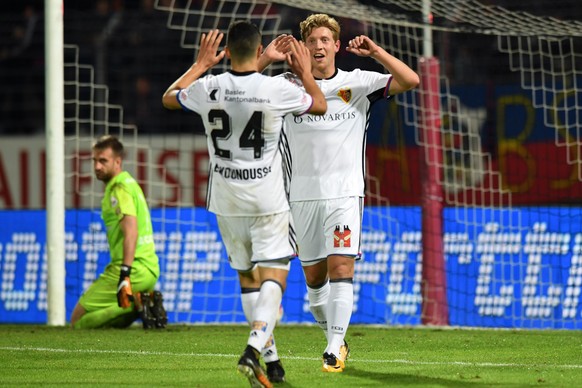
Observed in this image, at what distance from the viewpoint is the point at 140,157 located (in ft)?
53.9

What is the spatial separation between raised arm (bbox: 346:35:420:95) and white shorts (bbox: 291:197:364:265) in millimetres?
792

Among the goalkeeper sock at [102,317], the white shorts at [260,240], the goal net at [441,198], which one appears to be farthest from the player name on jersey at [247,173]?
the goal net at [441,198]

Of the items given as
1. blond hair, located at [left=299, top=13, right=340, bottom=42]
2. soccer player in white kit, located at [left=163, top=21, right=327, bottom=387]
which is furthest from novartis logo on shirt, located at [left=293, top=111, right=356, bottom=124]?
soccer player in white kit, located at [left=163, top=21, right=327, bottom=387]

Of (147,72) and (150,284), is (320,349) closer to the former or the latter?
(150,284)

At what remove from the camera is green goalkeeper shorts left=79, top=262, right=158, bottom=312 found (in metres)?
11.3

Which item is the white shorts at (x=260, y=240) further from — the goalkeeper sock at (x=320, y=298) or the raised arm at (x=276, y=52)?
the goalkeeper sock at (x=320, y=298)

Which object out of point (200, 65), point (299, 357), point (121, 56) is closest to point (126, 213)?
point (299, 357)

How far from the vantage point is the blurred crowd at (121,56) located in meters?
17.1

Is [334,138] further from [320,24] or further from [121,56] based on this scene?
[121,56]

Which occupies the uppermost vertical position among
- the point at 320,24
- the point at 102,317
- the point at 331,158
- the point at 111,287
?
the point at 320,24

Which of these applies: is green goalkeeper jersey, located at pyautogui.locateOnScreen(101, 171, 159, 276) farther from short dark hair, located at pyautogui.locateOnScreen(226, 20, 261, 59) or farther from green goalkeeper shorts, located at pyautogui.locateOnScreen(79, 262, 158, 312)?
short dark hair, located at pyautogui.locateOnScreen(226, 20, 261, 59)

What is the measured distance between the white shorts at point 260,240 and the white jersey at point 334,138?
3.63 ft

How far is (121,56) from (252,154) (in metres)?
11.6

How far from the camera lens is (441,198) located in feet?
40.5
